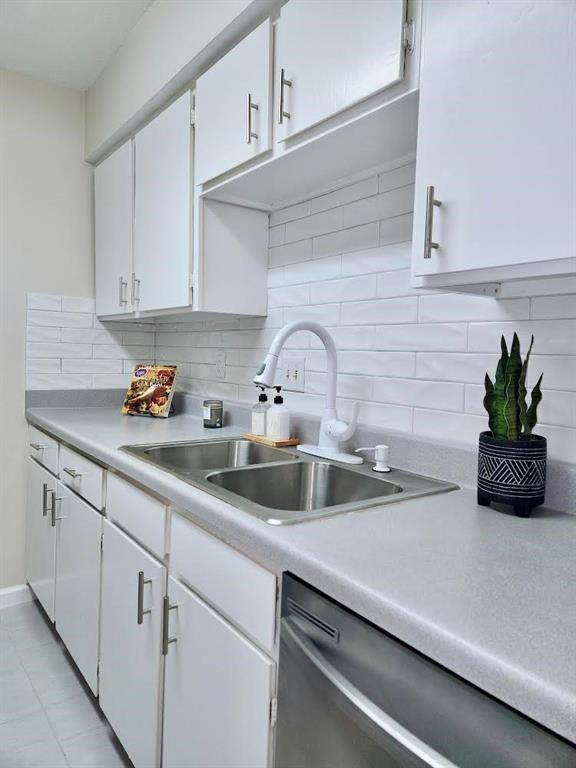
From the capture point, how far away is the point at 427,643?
0.63 metres

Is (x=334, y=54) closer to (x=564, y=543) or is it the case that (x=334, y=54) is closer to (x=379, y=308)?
(x=379, y=308)

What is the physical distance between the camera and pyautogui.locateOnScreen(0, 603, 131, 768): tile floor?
163 centimetres

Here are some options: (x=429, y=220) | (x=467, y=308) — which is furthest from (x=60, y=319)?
(x=429, y=220)

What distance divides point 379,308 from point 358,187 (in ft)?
1.29

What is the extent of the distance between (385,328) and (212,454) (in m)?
0.71

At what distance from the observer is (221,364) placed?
7.77 ft

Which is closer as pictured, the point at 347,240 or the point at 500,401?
the point at 500,401

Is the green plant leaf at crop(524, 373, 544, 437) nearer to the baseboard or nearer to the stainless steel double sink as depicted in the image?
the stainless steel double sink

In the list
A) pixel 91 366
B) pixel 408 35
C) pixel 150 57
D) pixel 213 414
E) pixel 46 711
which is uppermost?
pixel 150 57

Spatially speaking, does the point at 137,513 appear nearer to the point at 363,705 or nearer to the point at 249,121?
the point at 363,705

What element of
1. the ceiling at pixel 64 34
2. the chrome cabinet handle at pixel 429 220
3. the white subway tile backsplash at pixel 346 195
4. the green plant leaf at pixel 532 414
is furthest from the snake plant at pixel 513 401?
the ceiling at pixel 64 34

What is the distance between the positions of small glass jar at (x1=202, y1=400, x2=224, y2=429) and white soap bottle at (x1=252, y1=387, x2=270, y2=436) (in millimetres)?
320

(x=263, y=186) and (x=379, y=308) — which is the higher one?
(x=263, y=186)

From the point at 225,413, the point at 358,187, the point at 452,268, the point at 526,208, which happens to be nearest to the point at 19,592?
the point at 225,413
